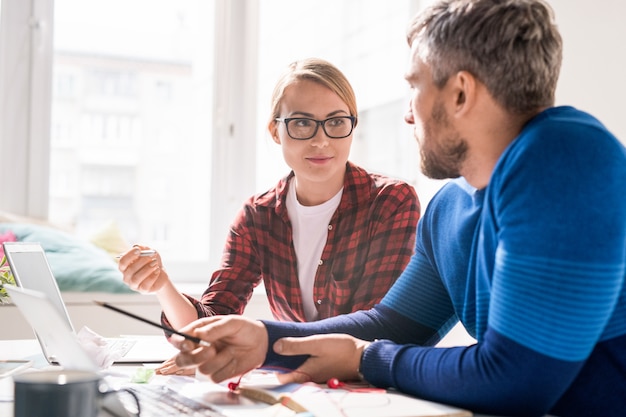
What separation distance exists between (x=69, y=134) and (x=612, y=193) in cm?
278

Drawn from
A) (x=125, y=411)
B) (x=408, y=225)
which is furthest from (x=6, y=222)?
(x=125, y=411)

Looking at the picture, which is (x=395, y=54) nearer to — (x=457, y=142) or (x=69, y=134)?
(x=69, y=134)

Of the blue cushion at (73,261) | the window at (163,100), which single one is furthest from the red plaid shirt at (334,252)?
the window at (163,100)

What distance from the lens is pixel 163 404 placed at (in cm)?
96

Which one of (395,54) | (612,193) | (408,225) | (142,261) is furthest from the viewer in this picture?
(395,54)

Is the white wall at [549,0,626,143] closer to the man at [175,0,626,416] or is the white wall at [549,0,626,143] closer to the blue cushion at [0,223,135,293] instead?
the man at [175,0,626,416]

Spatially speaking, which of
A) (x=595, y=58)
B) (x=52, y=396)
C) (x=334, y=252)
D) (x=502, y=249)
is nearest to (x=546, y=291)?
(x=502, y=249)

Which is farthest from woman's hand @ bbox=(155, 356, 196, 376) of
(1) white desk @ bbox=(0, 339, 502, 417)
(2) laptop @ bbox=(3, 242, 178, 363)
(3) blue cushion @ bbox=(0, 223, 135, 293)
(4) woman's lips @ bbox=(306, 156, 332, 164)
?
(3) blue cushion @ bbox=(0, 223, 135, 293)

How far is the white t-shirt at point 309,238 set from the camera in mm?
1964

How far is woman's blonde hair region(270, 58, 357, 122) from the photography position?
1.96 m

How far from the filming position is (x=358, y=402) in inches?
36.2

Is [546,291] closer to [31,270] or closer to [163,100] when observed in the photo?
[31,270]

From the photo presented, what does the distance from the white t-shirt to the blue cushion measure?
108cm

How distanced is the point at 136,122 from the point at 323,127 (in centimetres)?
→ 163
